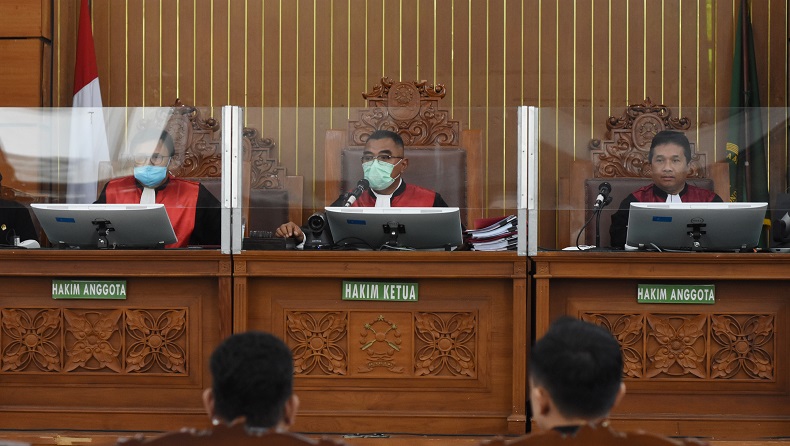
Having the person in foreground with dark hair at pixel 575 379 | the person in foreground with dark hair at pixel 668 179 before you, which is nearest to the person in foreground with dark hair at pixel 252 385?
the person in foreground with dark hair at pixel 575 379

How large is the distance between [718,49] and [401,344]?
3.58 meters

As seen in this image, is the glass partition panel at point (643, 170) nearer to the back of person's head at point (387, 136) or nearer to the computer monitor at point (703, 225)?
the computer monitor at point (703, 225)

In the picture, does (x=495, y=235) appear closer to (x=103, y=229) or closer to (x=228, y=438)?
(x=103, y=229)

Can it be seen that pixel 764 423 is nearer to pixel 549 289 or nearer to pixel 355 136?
pixel 549 289

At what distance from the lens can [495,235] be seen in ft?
11.6

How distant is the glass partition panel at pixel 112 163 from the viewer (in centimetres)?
368

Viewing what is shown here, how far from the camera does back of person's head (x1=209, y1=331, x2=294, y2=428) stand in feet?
5.49

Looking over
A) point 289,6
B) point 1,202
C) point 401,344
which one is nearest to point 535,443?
point 401,344

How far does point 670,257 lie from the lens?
339 cm

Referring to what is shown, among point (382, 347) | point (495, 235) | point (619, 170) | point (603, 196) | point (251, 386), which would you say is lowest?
point (382, 347)

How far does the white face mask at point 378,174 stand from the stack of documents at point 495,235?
1.49 ft

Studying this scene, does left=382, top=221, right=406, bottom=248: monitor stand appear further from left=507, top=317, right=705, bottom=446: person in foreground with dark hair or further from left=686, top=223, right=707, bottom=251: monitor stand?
left=507, top=317, right=705, bottom=446: person in foreground with dark hair

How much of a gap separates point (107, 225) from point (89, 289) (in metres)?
0.25

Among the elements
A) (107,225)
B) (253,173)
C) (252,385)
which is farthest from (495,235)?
(252,385)
